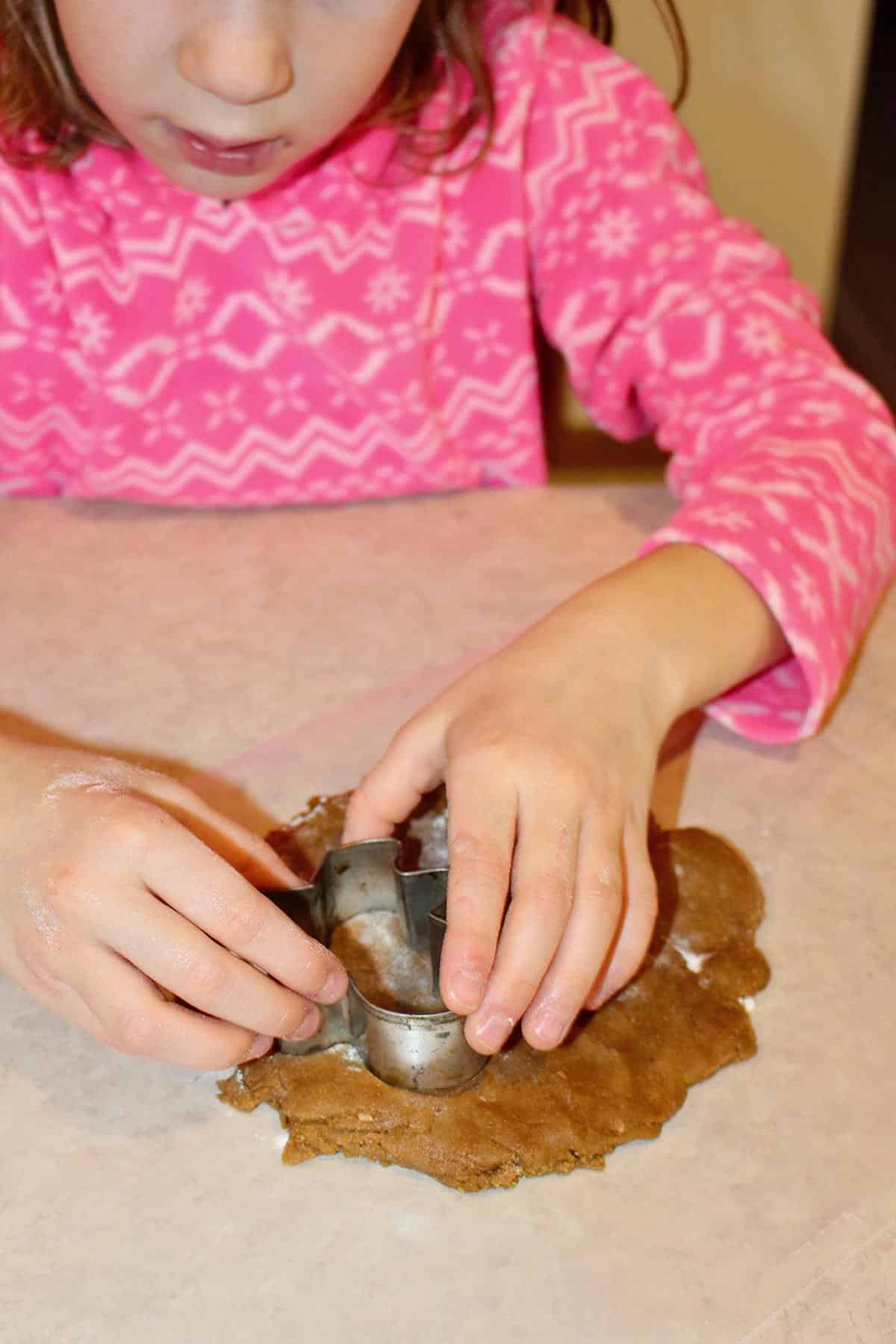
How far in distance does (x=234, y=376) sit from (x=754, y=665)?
47cm

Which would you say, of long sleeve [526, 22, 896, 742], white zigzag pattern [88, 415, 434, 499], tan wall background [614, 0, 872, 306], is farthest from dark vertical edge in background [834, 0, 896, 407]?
white zigzag pattern [88, 415, 434, 499]

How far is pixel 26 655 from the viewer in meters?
0.87

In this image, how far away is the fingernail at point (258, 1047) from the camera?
0.61 m

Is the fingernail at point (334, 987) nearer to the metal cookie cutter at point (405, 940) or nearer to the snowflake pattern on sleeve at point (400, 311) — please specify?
the metal cookie cutter at point (405, 940)

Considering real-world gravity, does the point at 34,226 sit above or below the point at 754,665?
above

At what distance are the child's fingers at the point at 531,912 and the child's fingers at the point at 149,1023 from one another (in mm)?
112

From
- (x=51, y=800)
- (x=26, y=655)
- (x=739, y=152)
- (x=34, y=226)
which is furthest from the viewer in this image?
(x=739, y=152)

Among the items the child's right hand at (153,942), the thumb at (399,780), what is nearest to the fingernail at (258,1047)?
the child's right hand at (153,942)

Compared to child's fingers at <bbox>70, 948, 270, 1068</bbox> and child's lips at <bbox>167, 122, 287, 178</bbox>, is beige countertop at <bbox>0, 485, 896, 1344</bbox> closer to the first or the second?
child's fingers at <bbox>70, 948, 270, 1068</bbox>

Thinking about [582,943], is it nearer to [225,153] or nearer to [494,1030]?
[494,1030]

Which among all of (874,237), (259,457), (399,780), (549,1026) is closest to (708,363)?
(259,457)

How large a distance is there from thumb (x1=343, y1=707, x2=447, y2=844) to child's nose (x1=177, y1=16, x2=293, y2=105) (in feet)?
1.20

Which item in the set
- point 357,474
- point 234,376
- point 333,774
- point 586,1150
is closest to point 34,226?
point 234,376

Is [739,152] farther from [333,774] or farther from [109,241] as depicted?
[333,774]
